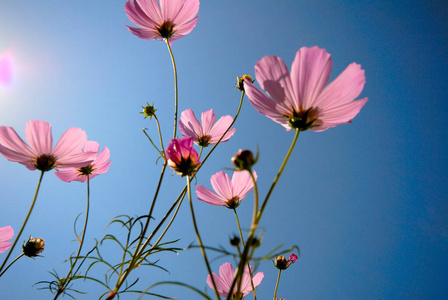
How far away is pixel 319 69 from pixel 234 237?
0.27m

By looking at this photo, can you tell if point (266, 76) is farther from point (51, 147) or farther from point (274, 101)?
point (51, 147)

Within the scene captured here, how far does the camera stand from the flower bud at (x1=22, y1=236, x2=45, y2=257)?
2.56 feet

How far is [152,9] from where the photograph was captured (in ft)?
2.55

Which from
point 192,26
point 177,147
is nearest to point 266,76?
point 177,147

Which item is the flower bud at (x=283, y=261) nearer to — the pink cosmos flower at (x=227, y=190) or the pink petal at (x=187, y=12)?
the pink cosmos flower at (x=227, y=190)

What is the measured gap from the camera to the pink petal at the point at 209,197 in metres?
0.61

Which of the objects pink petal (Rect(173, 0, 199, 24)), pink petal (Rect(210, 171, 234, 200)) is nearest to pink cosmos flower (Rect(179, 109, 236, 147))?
pink petal (Rect(210, 171, 234, 200))

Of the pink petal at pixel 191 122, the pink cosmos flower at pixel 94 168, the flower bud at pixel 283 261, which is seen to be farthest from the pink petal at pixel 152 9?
the flower bud at pixel 283 261

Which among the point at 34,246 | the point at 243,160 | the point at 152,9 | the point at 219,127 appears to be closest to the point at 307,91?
the point at 243,160

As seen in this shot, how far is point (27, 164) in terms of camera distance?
54 cm

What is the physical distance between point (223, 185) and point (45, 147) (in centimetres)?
38

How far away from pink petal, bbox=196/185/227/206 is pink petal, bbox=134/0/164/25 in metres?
0.47

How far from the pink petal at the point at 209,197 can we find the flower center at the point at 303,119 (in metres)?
0.26

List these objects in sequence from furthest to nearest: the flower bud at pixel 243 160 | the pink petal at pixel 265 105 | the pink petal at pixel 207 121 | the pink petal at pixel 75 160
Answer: the pink petal at pixel 207 121 → the pink petal at pixel 75 160 → the pink petal at pixel 265 105 → the flower bud at pixel 243 160
